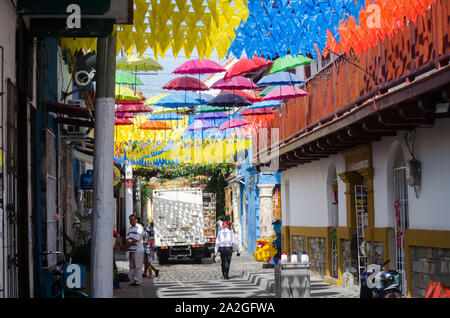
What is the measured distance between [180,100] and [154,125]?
4359 millimetres

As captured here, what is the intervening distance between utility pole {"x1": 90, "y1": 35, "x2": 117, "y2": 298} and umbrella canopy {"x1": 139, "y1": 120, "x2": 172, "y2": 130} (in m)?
16.7

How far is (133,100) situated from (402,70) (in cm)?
884

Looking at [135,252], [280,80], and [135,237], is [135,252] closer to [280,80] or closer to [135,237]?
[135,237]

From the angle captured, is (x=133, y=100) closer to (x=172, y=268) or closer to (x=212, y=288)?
(x=212, y=288)

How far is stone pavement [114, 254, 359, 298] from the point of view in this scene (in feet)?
57.3

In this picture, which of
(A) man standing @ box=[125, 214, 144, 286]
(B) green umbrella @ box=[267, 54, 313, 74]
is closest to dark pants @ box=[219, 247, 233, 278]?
(A) man standing @ box=[125, 214, 144, 286]

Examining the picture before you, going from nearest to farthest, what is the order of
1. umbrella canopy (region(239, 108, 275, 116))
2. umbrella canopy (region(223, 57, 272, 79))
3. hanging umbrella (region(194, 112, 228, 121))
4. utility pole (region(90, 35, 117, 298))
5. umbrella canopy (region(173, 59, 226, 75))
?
utility pole (region(90, 35, 117, 298)) → umbrella canopy (region(223, 57, 272, 79)) → umbrella canopy (region(173, 59, 226, 75)) → umbrella canopy (region(239, 108, 275, 116)) → hanging umbrella (region(194, 112, 228, 121))

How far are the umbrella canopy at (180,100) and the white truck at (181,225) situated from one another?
1171 centimetres

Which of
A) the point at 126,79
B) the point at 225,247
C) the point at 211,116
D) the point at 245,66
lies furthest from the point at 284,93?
the point at 211,116

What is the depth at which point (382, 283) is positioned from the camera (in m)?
10.7

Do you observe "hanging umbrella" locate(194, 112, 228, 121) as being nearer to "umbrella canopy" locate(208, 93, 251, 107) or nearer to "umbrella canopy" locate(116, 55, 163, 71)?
"umbrella canopy" locate(208, 93, 251, 107)

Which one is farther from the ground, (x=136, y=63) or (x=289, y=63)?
(x=136, y=63)
